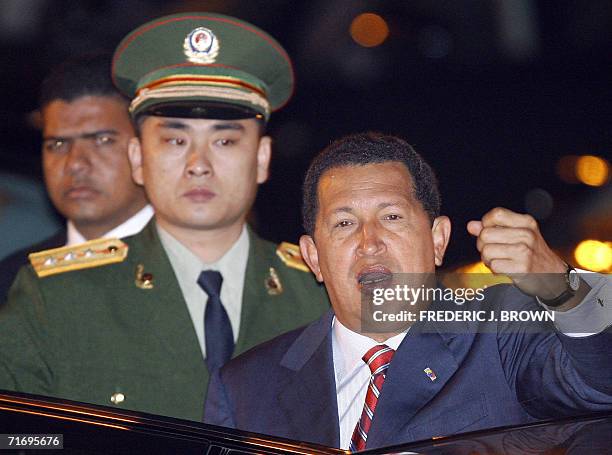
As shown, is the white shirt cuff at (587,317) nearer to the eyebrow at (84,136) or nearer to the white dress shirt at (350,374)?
the white dress shirt at (350,374)

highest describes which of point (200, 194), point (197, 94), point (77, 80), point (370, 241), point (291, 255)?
point (77, 80)

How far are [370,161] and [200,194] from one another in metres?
0.50

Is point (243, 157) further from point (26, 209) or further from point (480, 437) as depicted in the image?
point (480, 437)

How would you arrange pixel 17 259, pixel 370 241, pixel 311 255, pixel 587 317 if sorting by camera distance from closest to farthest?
pixel 587 317 < pixel 370 241 < pixel 311 255 < pixel 17 259

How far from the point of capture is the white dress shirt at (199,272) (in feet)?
8.29

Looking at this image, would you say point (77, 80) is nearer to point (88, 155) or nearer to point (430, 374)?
point (88, 155)

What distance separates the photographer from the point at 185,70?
2467 mm

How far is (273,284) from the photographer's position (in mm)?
2566

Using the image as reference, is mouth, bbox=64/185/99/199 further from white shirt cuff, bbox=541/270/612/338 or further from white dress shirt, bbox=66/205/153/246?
white shirt cuff, bbox=541/270/612/338

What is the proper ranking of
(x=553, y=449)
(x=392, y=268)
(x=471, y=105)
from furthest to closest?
→ (x=471, y=105) → (x=392, y=268) → (x=553, y=449)

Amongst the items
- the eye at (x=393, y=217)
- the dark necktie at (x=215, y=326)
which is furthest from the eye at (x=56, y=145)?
the eye at (x=393, y=217)

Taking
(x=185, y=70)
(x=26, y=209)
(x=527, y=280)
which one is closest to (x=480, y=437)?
(x=527, y=280)

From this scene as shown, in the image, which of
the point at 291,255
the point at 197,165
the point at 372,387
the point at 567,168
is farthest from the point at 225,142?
the point at 567,168

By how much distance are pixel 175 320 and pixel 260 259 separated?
298mm
